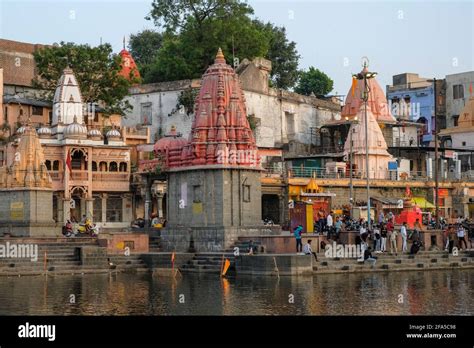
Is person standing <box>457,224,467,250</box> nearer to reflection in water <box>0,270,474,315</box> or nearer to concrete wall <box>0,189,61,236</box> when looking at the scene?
reflection in water <box>0,270,474,315</box>

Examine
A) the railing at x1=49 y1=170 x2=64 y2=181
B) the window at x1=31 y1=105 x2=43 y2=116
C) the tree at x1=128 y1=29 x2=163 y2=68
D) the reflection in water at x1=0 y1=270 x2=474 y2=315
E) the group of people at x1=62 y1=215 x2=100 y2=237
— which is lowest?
the reflection in water at x1=0 y1=270 x2=474 y2=315

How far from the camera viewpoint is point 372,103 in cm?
6719

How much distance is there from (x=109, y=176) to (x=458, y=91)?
115 ft

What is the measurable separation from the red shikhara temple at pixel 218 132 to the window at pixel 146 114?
21.7m

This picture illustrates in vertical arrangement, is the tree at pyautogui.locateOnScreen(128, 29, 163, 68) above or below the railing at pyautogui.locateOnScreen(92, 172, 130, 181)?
above

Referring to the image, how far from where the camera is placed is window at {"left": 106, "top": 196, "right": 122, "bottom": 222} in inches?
2127

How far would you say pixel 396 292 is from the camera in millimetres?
30422

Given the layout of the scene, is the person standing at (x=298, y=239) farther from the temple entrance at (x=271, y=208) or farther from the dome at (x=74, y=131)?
the dome at (x=74, y=131)

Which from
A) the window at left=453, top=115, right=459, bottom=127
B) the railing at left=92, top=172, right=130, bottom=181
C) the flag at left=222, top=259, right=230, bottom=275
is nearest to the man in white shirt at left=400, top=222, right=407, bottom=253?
the flag at left=222, top=259, right=230, bottom=275

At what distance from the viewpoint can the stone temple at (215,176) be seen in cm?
4019

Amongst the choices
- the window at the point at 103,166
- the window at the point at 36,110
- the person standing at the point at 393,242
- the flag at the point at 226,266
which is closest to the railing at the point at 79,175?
the window at the point at 103,166

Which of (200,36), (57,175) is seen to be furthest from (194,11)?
(57,175)

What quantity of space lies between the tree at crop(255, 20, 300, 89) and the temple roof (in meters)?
35.6

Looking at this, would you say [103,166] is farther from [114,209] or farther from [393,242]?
[393,242]
